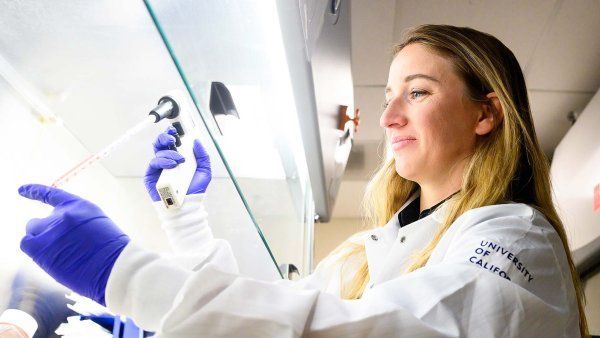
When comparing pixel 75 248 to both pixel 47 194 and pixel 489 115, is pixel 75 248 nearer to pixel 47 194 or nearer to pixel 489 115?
pixel 47 194

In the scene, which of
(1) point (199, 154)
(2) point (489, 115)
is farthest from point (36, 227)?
(2) point (489, 115)

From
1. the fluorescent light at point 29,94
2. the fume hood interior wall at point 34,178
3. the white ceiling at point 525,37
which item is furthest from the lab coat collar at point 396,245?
the white ceiling at point 525,37

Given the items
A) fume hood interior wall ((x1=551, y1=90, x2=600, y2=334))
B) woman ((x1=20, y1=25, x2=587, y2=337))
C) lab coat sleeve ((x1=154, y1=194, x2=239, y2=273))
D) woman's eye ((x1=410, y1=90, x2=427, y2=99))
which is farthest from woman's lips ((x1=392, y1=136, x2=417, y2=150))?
fume hood interior wall ((x1=551, y1=90, x2=600, y2=334))

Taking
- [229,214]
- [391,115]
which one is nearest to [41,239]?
[229,214]

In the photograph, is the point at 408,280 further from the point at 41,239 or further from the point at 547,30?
the point at 547,30

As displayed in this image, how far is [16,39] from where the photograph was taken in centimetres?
72

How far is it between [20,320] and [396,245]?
0.72 metres

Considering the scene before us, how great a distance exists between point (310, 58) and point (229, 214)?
18.4 inches

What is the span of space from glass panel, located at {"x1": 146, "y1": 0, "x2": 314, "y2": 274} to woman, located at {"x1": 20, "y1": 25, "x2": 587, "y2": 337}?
12 cm

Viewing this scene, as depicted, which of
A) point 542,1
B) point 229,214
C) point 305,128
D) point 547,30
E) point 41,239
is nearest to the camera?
point 41,239

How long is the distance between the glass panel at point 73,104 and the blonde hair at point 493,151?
517 mm

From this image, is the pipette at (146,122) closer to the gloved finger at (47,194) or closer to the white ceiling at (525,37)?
the gloved finger at (47,194)

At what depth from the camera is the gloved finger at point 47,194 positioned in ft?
2.03

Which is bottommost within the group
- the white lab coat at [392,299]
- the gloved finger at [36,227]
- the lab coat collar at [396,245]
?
the lab coat collar at [396,245]
